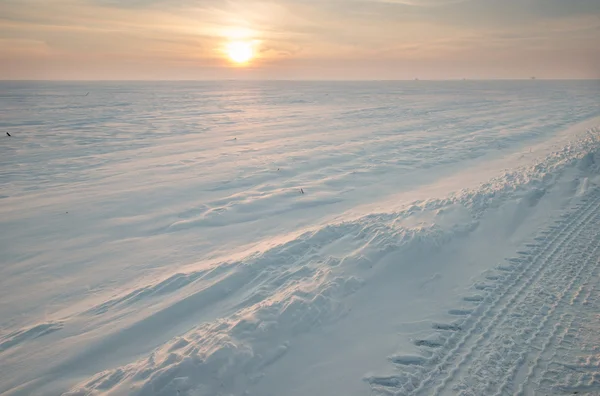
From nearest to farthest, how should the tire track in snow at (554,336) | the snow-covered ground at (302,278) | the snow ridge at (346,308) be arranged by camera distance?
1. the tire track in snow at (554,336)
2. the snow ridge at (346,308)
3. the snow-covered ground at (302,278)

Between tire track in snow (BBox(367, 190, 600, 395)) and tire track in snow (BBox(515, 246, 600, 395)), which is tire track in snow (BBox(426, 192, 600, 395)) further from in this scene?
tire track in snow (BBox(515, 246, 600, 395))

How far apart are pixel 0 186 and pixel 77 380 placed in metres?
8.85

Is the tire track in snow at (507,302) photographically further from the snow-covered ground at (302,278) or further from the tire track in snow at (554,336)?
the tire track in snow at (554,336)

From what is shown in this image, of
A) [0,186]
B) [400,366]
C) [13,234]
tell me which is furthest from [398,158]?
[0,186]

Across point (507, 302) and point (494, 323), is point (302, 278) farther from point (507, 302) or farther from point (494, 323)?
point (507, 302)

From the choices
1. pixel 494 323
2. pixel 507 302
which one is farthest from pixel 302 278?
pixel 507 302

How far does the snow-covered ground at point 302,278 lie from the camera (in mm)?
3719

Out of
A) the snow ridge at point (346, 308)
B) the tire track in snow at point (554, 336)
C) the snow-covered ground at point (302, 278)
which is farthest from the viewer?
the snow-covered ground at point (302, 278)

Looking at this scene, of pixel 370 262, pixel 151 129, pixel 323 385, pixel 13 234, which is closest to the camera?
pixel 323 385

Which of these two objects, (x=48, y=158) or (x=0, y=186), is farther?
(x=48, y=158)

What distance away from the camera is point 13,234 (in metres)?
7.11

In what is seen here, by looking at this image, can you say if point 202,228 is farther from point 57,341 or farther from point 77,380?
point 77,380

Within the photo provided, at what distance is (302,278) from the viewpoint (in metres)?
5.35

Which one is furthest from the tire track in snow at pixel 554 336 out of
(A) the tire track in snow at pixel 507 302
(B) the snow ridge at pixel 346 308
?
(A) the tire track in snow at pixel 507 302
